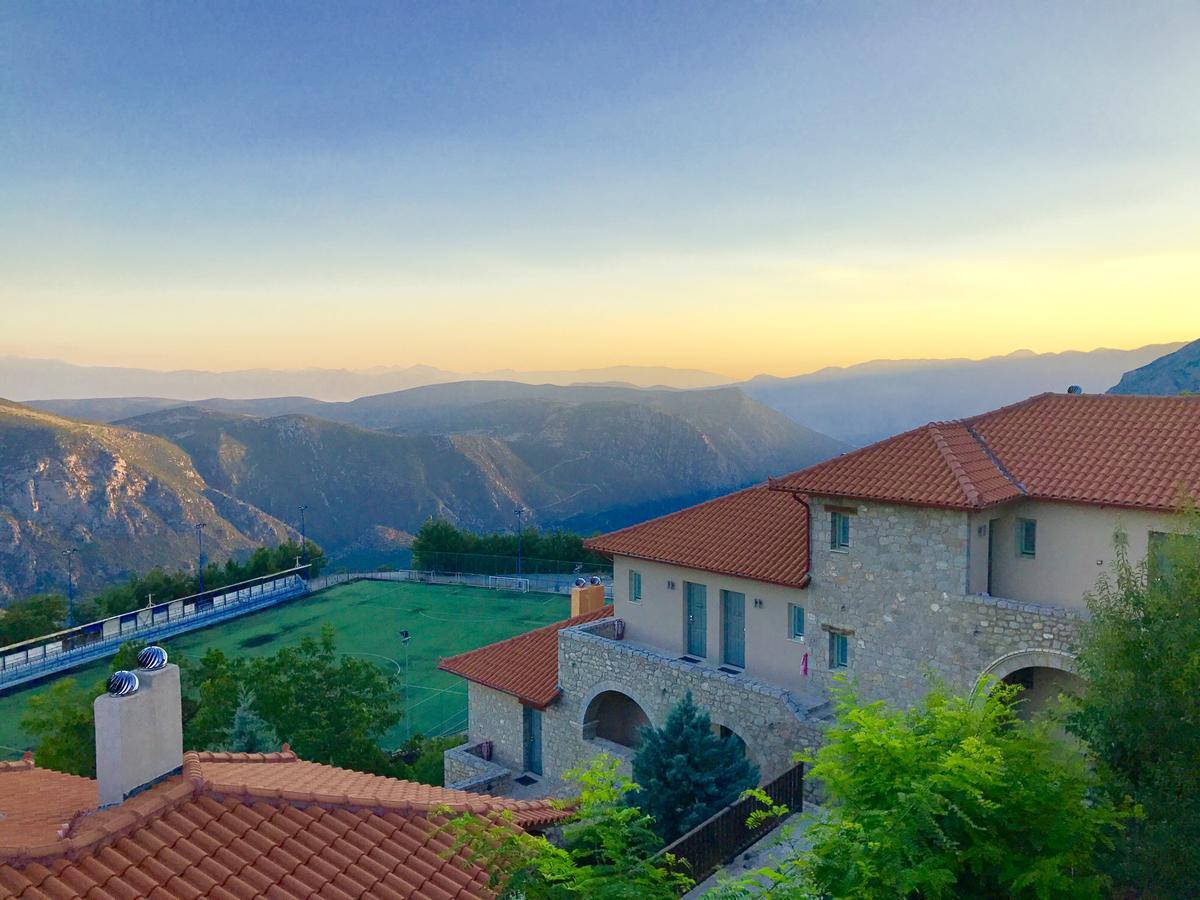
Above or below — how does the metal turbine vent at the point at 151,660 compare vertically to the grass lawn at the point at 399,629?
above

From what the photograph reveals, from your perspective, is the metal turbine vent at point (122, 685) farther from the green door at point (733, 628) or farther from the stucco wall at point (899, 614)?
the green door at point (733, 628)

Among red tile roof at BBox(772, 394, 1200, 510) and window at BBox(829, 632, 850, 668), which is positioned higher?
red tile roof at BBox(772, 394, 1200, 510)

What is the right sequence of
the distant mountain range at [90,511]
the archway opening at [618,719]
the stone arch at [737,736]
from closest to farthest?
the stone arch at [737,736] < the archway opening at [618,719] < the distant mountain range at [90,511]

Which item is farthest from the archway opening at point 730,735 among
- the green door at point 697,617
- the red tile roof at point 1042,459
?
the red tile roof at point 1042,459

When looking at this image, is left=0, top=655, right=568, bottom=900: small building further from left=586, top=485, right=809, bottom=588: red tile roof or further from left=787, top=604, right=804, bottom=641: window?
left=586, top=485, right=809, bottom=588: red tile roof

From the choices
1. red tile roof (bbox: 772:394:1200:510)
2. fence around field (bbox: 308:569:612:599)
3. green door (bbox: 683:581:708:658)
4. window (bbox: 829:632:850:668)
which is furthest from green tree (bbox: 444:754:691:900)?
fence around field (bbox: 308:569:612:599)

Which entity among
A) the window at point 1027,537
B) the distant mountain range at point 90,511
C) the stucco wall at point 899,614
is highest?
the window at point 1027,537
